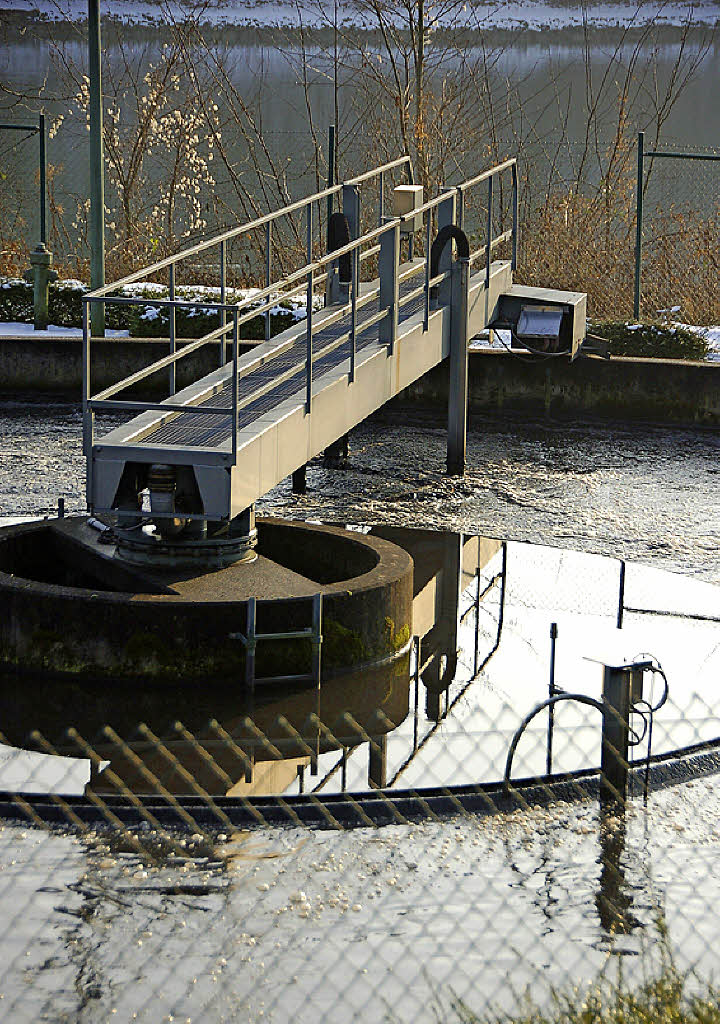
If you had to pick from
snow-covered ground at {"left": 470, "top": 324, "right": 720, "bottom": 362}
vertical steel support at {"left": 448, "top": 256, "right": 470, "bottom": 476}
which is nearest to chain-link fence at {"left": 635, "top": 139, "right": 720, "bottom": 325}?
snow-covered ground at {"left": 470, "top": 324, "right": 720, "bottom": 362}

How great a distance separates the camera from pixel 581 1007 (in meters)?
4.30

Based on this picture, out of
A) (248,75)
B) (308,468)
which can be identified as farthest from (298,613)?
(248,75)

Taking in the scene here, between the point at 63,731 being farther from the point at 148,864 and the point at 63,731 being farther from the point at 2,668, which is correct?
the point at 148,864

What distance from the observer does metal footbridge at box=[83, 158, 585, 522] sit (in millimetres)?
7676


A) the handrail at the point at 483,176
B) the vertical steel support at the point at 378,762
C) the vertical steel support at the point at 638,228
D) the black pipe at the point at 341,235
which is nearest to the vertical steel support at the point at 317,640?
the vertical steel support at the point at 378,762

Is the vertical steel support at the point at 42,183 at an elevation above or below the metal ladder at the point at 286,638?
above

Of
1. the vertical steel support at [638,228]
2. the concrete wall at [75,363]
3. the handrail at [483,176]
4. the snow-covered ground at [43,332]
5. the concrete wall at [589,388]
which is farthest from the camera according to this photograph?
the vertical steel support at [638,228]

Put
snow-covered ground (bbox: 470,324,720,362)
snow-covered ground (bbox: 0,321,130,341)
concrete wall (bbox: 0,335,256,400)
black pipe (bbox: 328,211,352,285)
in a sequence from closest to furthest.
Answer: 1. black pipe (bbox: 328,211,352,285)
2. concrete wall (bbox: 0,335,256,400)
3. snow-covered ground (bbox: 470,324,720,362)
4. snow-covered ground (bbox: 0,321,130,341)

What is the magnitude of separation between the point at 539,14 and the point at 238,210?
75.6ft

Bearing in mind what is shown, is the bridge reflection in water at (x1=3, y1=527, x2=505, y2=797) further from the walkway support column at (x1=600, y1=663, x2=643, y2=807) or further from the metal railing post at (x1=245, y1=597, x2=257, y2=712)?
the walkway support column at (x1=600, y1=663, x2=643, y2=807)

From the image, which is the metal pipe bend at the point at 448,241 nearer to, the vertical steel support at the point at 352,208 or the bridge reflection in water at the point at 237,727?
the vertical steel support at the point at 352,208

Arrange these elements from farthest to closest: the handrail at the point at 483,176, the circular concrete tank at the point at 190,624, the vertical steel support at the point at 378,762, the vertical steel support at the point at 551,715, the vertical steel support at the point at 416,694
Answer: the handrail at the point at 483,176 < the circular concrete tank at the point at 190,624 < the vertical steel support at the point at 416,694 < the vertical steel support at the point at 551,715 < the vertical steel support at the point at 378,762

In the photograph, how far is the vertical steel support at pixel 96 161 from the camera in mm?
16906

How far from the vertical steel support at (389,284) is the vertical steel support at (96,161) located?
20.7 ft
